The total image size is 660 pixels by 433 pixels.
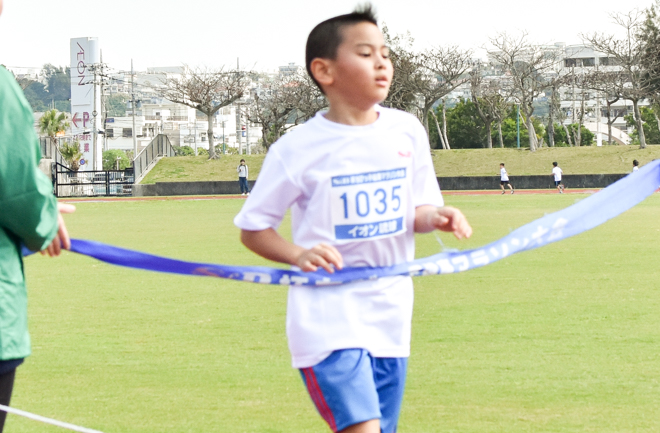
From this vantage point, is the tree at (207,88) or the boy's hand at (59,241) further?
the tree at (207,88)

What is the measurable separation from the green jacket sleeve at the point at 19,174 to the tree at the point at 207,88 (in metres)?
54.5

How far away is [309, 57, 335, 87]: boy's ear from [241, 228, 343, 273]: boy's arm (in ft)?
1.60

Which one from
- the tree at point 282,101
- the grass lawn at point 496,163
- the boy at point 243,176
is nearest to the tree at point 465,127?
the tree at point 282,101

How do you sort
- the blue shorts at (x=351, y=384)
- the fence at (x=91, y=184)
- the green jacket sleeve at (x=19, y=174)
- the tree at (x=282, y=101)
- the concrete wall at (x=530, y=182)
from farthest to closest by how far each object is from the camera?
the tree at (x=282, y=101), the fence at (x=91, y=184), the concrete wall at (x=530, y=182), the blue shorts at (x=351, y=384), the green jacket sleeve at (x=19, y=174)

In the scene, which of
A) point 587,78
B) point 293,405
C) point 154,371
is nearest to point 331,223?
point 293,405

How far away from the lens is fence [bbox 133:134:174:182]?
4872 cm

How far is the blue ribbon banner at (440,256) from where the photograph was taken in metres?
2.67

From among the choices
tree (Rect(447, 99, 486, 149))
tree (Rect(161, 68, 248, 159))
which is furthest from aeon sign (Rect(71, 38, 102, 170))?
tree (Rect(447, 99, 486, 149))

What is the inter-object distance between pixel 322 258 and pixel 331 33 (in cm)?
73

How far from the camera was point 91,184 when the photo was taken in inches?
1722

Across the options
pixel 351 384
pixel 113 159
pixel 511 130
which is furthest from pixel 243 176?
pixel 113 159

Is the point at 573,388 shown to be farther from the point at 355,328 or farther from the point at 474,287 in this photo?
the point at 474,287

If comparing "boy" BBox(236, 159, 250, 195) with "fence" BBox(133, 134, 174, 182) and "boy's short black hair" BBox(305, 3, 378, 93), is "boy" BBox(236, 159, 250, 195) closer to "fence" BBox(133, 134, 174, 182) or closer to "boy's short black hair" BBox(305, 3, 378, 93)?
→ "fence" BBox(133, 134, 174, 182)

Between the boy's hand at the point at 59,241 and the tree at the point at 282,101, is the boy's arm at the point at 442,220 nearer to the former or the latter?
the boy's hand at the point at 59,241
